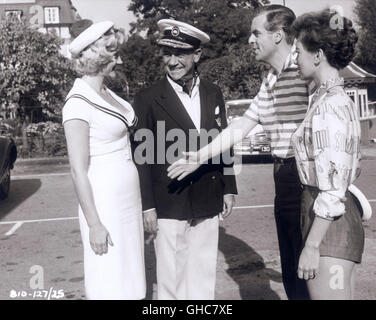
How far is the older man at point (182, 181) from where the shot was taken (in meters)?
3.61

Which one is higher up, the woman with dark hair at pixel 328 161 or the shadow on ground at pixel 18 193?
the woman with dark hair at pixel 328 161

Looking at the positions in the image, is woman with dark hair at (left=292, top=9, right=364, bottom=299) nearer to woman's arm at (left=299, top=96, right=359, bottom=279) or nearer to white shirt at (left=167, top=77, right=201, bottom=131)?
woman's arm at (left=299, top=96, right=359, bottom=279)

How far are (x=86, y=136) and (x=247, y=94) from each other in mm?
18509

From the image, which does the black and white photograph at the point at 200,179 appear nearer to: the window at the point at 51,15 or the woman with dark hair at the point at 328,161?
the woman with dark hair at the point at 328,161

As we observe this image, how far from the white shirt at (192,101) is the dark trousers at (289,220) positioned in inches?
24.0

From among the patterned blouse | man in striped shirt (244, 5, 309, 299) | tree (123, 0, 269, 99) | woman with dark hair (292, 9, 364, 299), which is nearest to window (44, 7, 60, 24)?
tree (123, 0, 269, 99)

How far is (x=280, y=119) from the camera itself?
3.43 meters

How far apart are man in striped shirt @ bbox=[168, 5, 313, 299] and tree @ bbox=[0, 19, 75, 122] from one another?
53.9 feet

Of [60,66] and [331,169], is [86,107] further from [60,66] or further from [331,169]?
[60,66]

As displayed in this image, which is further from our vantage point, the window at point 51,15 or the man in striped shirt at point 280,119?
the window at point 51,15

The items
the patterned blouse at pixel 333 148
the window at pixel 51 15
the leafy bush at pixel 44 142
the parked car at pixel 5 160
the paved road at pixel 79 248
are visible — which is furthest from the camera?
the window at pixel 51 15

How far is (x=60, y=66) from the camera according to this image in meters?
19.6

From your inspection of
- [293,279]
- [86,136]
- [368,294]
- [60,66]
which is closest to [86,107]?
[86,136]

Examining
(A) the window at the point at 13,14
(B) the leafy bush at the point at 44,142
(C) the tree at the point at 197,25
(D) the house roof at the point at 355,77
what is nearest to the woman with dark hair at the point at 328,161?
(B) the leafy bush at the point at 44,142
